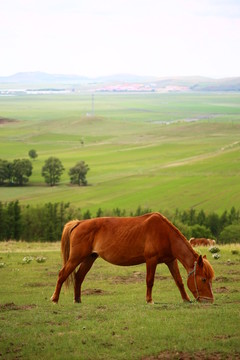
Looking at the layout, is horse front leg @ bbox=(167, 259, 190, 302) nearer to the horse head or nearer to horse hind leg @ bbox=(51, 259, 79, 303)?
the horse head

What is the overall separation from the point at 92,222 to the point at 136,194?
91524 mm

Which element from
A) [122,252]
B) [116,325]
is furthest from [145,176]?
[116,325]

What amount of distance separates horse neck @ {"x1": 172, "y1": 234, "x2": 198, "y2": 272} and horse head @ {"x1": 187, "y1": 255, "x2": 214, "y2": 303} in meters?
0.21

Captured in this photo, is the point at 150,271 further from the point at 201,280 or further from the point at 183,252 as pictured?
the point at 201,280

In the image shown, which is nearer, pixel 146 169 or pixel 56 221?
pixel 56 221

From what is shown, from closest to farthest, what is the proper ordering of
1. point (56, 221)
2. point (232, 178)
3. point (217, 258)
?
point (217, 258)
point (56, 221)
point (232, 178)

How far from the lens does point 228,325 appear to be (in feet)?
37.2

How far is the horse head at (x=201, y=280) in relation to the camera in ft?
44.6

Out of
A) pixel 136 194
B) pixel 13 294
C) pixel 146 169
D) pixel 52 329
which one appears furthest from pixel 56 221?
pixel 146 169

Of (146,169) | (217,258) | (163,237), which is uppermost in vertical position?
(163,237)

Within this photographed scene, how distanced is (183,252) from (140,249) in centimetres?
95

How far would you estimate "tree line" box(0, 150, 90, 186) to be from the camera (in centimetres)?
12020

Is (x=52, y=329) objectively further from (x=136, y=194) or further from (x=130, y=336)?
(x=136, y=194)

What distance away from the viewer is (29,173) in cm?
12206
